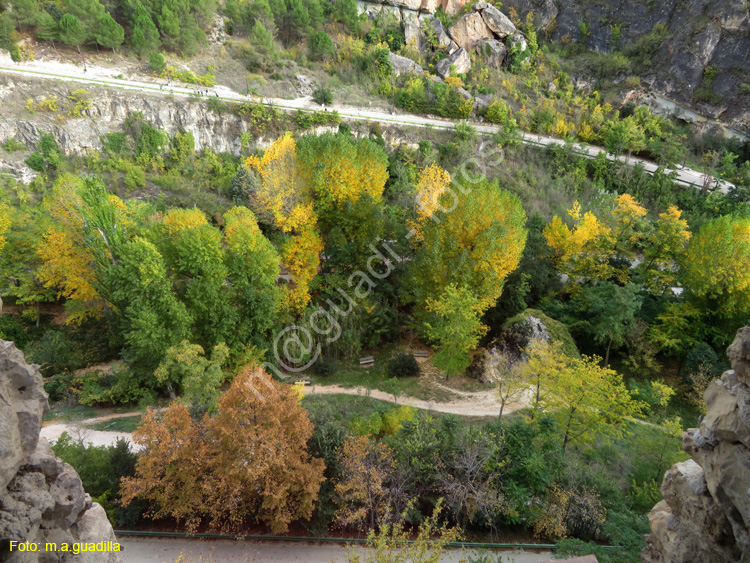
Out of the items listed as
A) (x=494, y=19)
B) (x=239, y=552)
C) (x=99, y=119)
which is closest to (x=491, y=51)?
(x=494, y=19)

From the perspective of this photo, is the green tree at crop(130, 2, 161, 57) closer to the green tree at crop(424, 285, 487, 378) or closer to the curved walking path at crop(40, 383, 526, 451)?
the curved walking path at crop(40, 383, 526, 451)

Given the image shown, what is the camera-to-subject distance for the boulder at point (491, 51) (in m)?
53.6

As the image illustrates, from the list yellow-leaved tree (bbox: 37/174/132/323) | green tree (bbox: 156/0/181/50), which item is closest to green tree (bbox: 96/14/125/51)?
green tree (bbox: 156/0/181/50)

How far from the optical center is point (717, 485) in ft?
22.9

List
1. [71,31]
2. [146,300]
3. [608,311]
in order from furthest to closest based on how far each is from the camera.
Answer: [71,31], [608,311], [146,300]

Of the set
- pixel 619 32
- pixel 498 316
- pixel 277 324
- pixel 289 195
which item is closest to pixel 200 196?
pixel 289 195

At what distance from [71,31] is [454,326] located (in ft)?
153

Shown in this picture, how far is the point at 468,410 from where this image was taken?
22500 mm

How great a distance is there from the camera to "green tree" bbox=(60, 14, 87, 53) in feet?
125

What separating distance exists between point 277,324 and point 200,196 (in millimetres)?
17922

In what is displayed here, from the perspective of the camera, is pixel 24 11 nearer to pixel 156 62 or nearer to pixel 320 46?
pixel 156 62

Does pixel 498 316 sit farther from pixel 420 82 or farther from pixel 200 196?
pixel 420 82

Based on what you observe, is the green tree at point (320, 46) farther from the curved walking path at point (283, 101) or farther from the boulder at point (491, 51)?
the boulder at point (491, 51)

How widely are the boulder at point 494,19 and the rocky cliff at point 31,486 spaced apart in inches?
2519
